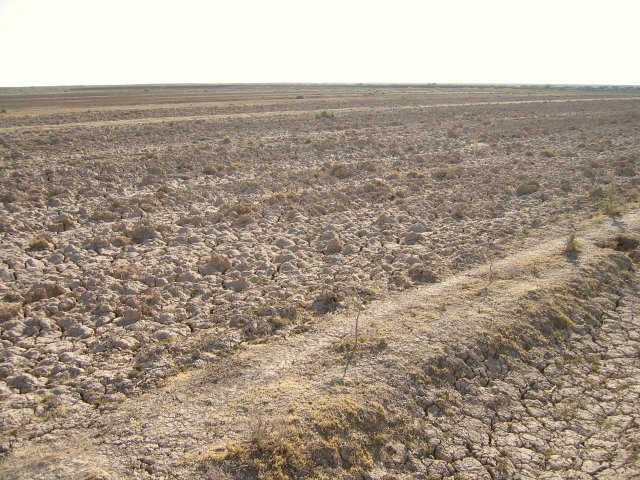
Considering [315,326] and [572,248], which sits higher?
[572,248]

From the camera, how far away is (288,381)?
580cm

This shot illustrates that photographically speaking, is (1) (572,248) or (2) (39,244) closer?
(1) (572,248)

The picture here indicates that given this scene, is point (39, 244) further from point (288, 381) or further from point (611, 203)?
point (611, 203)

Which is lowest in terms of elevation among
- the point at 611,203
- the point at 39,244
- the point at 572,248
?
the point at 572,248

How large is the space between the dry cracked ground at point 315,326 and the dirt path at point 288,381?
0.09ft

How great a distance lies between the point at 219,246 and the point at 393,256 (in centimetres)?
363

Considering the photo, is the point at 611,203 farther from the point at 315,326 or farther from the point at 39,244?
the point at 39,244

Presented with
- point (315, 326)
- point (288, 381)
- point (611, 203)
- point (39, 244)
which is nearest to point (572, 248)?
point (611, 203)

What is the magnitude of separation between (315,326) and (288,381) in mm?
1470

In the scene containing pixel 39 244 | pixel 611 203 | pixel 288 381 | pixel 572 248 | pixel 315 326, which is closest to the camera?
pixel 288 381

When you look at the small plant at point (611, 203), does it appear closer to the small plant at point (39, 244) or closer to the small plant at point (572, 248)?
the small plant at point (572, 248)

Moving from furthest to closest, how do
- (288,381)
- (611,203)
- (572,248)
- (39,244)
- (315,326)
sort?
1. (611,203)
2. (39,244)
3. (572,248)
4. (315,326)
5. (288,381)

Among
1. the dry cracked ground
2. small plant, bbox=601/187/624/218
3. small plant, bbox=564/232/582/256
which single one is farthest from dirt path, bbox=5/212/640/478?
small plant, bbox=601/187/624/218

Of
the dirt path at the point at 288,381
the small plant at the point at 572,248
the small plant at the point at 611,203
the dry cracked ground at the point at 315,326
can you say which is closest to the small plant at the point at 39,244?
the dry cracked ground at the point at 315,326
